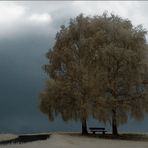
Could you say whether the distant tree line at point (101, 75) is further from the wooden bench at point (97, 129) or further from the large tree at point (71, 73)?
the wooden bench at point (97, 129)

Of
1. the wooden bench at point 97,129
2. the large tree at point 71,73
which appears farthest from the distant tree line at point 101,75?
the wooden bench at point 97,129

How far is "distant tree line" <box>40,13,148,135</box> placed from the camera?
45594mm

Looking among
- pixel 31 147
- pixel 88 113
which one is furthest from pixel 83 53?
pixel 31 147

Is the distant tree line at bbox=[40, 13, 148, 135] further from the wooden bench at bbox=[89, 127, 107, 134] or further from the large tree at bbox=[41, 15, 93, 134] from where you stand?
the wooden bench at bbox=[89, 127, 107, 134]

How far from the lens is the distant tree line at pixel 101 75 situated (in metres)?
45.6

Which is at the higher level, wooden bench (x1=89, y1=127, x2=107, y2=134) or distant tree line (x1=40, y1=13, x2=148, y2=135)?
distant tree line (x1=40, y1=13, x2=148, y2=135)

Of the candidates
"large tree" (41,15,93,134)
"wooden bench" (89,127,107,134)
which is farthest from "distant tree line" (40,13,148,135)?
"wooden bench" (89,127,107,134)

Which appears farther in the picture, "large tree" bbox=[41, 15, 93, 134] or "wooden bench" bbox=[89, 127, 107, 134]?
"wooden bench" bbox=[89, 127, 107, 134]

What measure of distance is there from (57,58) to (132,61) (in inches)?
331

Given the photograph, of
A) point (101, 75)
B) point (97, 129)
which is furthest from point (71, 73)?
point (97, 129)

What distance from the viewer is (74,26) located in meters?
49.0

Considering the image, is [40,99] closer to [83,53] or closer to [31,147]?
[83,53]

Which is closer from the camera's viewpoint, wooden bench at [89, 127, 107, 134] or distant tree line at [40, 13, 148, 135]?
distant tree line at [40, 13, 148, 135]

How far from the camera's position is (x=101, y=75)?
45562mm
